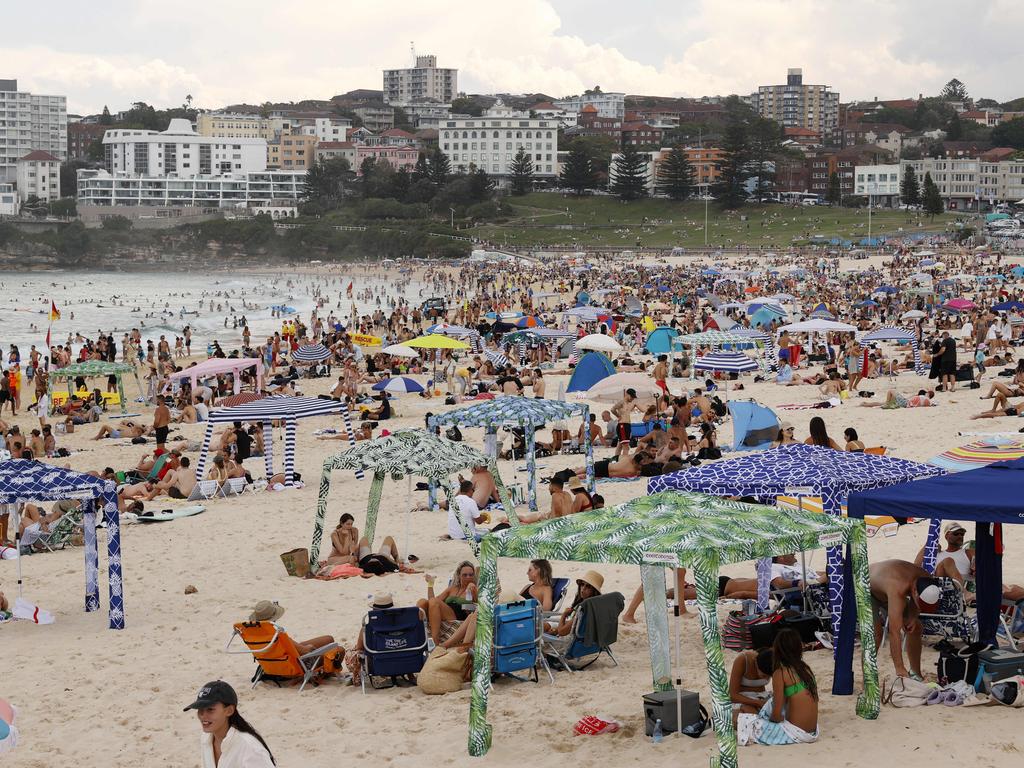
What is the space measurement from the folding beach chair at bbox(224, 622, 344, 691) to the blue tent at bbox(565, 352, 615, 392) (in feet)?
35.2

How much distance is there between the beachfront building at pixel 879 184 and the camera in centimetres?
10525

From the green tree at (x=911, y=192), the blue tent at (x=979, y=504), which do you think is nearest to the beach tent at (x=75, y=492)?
the blue tent at (x=979, y=504)

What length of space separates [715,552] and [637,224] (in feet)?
309

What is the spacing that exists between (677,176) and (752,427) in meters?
90.0

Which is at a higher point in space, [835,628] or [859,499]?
[859,499]

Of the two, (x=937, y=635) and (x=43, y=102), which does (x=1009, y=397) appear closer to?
(x=937, y=635)

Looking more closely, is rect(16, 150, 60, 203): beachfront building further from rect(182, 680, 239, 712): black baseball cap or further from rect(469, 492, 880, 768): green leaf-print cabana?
rect(182, 680, 239, 712): black baseball cap

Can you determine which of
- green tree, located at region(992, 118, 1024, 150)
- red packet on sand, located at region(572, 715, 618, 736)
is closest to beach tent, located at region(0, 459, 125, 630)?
red packet on sand, located at region(572, 715, 618, 736)

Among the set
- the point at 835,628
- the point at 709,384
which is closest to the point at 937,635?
the point at 835,628

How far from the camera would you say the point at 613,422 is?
15.3 meters

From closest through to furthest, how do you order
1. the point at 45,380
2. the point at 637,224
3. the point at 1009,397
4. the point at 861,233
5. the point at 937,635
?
the point at 937,635
the point at 1009,397
the point at 45,380
the point at 861,233
the point at 637,224

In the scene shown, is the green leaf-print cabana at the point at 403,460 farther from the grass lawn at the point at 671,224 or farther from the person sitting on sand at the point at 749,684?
the grass lawn at the point at 671,224

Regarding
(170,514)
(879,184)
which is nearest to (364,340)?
(170,514)

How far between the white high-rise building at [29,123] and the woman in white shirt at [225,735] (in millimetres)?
175038
